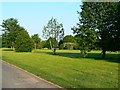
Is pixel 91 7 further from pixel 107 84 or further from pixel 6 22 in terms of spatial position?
pixel 6 22

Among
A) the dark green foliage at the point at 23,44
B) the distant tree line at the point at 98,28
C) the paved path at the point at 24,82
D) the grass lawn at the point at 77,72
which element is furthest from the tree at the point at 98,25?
the dark green foliage at the point at 23,44

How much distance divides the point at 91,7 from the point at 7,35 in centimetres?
7379

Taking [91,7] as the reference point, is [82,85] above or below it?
below

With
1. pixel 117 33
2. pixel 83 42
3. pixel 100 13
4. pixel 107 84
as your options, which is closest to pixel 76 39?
pixel 83 42

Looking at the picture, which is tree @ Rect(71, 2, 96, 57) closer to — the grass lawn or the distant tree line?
the distant tree line

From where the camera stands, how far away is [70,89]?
12.4 m

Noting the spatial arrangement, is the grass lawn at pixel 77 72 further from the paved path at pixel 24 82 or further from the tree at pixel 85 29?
the tree at pixel 85 29

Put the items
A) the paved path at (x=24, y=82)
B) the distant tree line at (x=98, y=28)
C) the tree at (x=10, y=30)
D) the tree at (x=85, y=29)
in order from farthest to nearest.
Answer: the tree at (x=10, y=30)
the tree at (x=85, y=29)
the distant tree line at (x=98, y=28)
the paved path at (x=24, y=82)

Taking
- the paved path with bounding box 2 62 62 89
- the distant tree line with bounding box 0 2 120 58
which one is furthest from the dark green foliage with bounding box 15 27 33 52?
the paved path with bounding box 2 62 62 89

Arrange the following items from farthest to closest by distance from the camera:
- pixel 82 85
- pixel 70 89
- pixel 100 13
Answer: pixel 100 13 < pixel 82 85 < pixel 70 89

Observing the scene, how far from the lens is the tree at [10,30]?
11631 cm

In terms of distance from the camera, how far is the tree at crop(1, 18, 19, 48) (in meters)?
116

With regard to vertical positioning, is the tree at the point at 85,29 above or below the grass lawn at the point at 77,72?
above

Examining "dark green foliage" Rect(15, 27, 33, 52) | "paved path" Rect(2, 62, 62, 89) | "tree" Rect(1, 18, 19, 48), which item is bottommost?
"paved path" Rect(2, 62, 62, 89)
